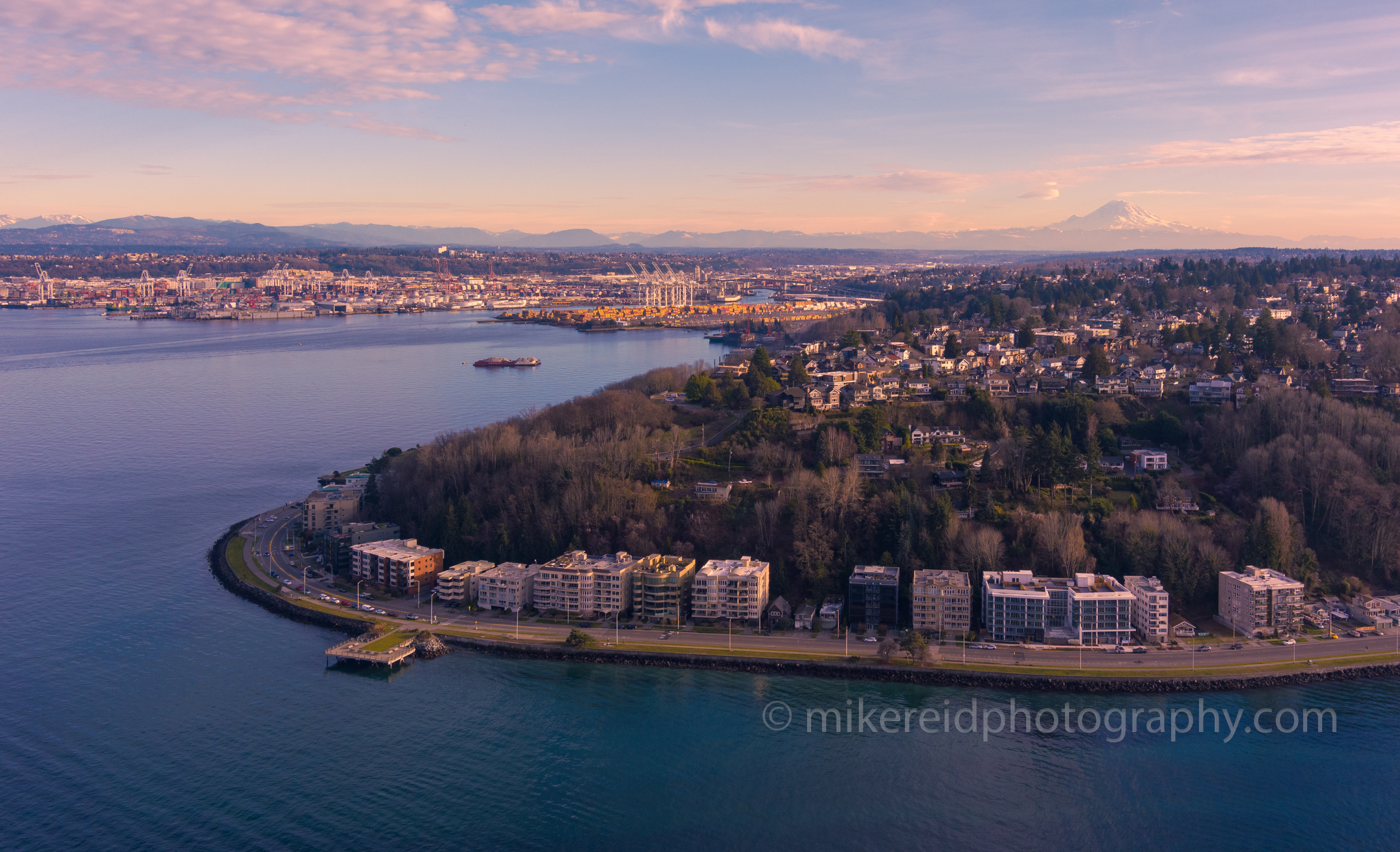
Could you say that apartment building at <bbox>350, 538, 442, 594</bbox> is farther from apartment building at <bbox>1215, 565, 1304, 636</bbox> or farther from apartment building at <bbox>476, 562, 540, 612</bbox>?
apartment building at <bbox>1215, 565, 1304, 636</bbox>

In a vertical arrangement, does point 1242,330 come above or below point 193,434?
above

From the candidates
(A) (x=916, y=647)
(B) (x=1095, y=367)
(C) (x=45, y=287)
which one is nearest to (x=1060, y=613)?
(A) (x=916, y=647)

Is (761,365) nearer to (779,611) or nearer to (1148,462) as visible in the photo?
(1148,462)

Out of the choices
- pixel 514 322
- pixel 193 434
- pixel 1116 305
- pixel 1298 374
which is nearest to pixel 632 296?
pixel 514 322

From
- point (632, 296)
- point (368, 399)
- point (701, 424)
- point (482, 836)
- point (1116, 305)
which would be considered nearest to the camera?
point (482, 836)

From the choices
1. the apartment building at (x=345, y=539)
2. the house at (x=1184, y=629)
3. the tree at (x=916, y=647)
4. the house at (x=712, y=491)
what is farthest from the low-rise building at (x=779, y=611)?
the apartment building at (x=345, y=539)

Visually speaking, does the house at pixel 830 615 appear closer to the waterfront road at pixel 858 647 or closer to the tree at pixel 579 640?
the waterfront road at pixel 858 647

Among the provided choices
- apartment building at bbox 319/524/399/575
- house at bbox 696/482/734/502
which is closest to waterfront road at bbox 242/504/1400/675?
apartment building at bbox 319/524/399/575

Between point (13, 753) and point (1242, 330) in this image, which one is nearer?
point (13, 753)

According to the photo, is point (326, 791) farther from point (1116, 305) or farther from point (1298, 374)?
point (1116, 305)
